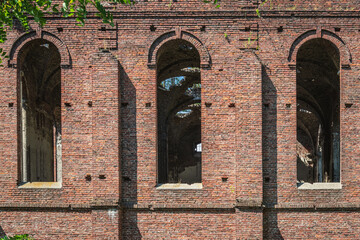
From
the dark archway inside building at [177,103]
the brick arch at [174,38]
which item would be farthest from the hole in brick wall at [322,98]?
the dark archway inside building at [177,103]

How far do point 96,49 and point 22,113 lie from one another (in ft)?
9.64

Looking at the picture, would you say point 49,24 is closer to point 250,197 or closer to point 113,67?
point 113,67

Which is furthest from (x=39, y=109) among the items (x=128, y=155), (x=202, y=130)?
(x=202, y=130)

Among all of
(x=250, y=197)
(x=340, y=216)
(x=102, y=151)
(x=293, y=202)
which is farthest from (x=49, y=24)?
(x=340, y=216)

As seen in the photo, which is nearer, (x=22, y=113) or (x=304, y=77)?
(x=22, y=113)

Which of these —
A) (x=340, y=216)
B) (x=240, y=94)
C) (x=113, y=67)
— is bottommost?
(x=340, y=216)

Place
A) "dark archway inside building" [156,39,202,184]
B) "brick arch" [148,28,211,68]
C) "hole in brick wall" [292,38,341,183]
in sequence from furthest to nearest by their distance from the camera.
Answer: "dark archway inside building" [156,39,202,184] < "hole in brick wall" [292,38,341,183] < "brick arch" [148,28,211,68]

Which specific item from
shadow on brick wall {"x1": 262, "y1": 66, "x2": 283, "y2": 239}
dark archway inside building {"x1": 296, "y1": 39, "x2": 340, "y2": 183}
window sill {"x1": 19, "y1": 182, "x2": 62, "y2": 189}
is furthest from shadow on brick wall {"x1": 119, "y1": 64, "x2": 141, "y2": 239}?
dark archway inside building {"x1": 296, "y1": 39, "x2": 340, "y2": 183}

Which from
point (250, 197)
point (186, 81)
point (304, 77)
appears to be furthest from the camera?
point (186, 81)

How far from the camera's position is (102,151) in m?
9.97

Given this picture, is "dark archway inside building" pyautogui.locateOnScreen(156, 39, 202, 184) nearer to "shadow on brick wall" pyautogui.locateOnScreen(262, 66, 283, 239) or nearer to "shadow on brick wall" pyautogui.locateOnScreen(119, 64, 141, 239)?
"shadow on brick wall" pyautogui.locateOnScreen(119, 64, 141, 239)

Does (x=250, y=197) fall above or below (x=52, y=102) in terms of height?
below

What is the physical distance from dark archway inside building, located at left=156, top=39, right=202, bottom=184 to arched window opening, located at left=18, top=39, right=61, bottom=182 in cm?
383

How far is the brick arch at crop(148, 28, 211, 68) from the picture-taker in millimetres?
10406
